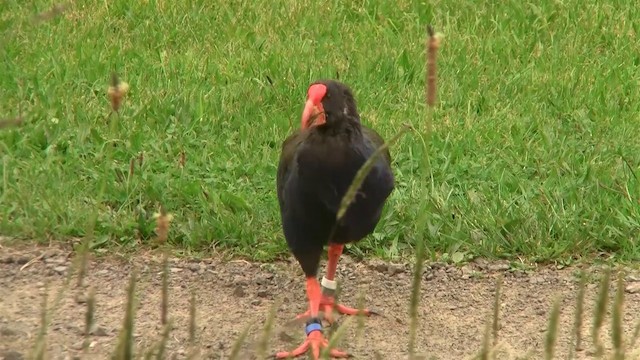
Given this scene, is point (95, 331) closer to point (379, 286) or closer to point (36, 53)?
point (379, 286)

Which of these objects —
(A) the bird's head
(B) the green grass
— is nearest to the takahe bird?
(A) the bird's head

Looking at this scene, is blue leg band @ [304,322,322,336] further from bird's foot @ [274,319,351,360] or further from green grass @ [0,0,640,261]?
green grass @ [0,0,640,261]

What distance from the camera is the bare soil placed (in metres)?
4.29

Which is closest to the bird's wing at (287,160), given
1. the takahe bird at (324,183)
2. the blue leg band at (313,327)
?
the takahe bird at (324,183)

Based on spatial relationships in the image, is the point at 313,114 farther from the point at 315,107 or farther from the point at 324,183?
the point at 324,183

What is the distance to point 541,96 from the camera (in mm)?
6289

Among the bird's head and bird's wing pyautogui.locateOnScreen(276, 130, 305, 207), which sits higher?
the bird's head

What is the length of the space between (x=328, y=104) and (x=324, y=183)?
267 millimetres

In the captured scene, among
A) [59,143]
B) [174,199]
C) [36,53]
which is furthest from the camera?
[36,53]

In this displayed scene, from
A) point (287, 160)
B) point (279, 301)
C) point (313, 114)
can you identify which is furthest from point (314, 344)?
point (313, 114)

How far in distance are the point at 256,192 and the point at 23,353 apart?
1.79 m

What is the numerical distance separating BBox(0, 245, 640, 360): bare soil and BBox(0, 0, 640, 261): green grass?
0.41 ft

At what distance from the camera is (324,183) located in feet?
13.2

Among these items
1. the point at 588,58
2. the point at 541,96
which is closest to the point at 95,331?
the point at 541,96
